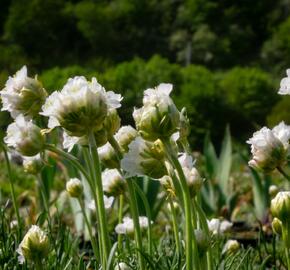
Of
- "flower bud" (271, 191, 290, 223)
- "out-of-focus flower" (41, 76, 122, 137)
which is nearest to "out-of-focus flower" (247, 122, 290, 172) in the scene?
"flower bud" (271, 191, 290, 223)

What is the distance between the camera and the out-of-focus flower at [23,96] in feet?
2.22

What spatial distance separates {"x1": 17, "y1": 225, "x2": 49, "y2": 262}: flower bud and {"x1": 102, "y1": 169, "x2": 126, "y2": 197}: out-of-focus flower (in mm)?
152

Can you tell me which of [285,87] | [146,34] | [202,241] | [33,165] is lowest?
[202,241]

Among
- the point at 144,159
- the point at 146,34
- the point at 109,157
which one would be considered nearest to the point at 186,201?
the point at 144,159

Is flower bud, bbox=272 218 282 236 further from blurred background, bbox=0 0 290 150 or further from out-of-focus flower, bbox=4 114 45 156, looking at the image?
blurred background, bbox=0 0 290 150

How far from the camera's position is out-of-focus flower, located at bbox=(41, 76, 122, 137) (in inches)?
20.7

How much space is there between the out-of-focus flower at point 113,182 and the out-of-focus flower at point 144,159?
207 millimetres

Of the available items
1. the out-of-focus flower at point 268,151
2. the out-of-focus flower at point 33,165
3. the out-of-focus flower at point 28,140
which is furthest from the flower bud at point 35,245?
the out-of-focus flower at point 33,165

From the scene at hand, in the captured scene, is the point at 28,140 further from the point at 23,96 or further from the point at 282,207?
the point at 282,207

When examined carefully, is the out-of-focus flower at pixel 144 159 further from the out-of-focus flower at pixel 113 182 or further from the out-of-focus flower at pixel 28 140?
the out-of-focus flower at pixel 113 182

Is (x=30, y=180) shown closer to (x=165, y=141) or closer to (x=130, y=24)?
(x=165, y=141)

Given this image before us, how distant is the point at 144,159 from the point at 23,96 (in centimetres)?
17

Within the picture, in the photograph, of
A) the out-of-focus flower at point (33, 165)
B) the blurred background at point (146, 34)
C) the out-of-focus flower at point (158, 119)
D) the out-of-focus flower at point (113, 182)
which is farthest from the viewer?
the blurred background at point (146, 34)

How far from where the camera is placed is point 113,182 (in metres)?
0.78
